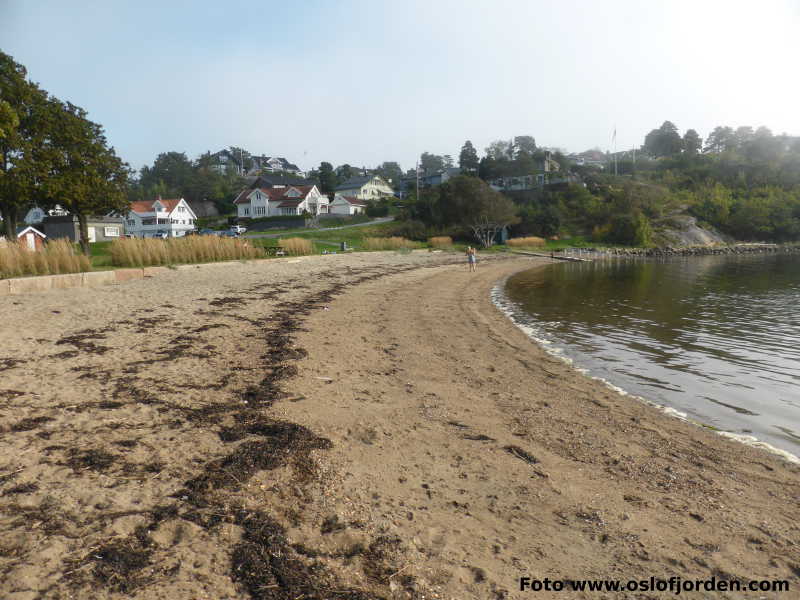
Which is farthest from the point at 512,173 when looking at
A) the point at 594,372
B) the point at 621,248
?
the point at 594,372

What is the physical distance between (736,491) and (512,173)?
3720 inches

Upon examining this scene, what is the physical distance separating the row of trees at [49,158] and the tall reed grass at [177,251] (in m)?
6.32

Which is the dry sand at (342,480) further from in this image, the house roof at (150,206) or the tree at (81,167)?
the house roof at (150,206)

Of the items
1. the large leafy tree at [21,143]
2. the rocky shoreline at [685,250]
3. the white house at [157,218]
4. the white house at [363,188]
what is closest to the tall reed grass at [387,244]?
the rocky shoreline at [685,250]

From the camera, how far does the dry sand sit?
2951 millimetres

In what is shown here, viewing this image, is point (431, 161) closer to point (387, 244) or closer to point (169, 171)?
point (169, 171)

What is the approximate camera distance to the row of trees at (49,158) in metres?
23.6

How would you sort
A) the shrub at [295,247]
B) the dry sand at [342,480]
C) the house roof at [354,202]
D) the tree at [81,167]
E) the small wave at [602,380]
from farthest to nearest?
the house roof at [354,202] < the shrub at [295,247] < the tree at [81,167] < the small wave at [602,380] < the dry sand at [342,480]

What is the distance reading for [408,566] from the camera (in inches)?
120

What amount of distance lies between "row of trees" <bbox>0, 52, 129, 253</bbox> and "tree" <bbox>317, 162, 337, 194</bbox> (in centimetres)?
8045

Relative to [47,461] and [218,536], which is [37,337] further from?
[218,536]

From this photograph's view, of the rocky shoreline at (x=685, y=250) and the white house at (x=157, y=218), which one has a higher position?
→ the white house at (x=157, y=218)

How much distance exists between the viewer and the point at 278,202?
8719 centimetres

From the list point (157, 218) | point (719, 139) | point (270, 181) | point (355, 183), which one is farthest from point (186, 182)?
point (719, 139)
